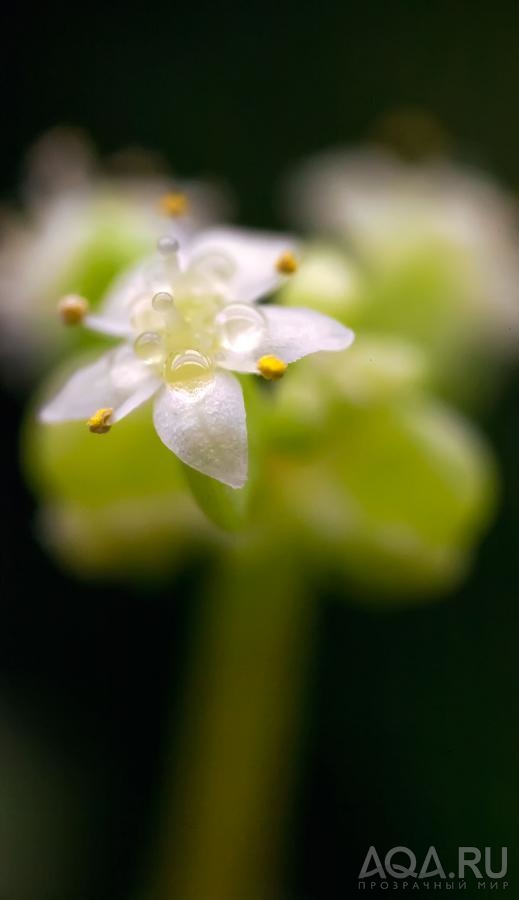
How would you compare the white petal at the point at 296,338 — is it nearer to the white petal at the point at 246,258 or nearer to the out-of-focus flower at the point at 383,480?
the white petal at the point at 246,258

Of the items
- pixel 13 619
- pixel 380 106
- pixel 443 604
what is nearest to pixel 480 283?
pixel 443 604

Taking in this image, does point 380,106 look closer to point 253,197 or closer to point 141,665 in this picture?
point 253,197

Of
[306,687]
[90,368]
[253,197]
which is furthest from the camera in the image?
[253,197]

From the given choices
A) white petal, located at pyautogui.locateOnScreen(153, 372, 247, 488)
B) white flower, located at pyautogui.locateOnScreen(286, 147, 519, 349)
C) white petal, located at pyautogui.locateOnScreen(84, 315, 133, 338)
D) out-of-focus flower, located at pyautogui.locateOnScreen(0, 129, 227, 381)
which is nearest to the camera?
white petal, located at pyautogui.locateOnScreen(153, 372, 247, 488)

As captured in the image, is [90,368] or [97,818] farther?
[97,818]

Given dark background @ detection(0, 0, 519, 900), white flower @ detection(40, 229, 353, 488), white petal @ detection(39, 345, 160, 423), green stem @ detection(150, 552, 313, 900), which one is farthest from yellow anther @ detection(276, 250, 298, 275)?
dark background @ detection(0, 0, 519, 900)

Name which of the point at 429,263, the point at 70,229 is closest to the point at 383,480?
the point at 429,263

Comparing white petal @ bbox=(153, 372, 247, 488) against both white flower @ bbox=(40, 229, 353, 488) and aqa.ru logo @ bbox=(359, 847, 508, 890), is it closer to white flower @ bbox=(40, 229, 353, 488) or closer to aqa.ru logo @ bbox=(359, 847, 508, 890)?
white flower @ bbox=(40, 229, 353, 488)

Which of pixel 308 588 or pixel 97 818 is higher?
pixel 308 588

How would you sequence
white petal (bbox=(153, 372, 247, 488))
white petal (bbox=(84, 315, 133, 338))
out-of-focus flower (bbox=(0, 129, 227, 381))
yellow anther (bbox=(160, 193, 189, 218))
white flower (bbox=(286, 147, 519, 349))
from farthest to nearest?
white flower (bbox=(286, 147, 519, 349)), out-of-focus flower (bbox=(0, 129, 227, 381)), yellow anther (bbox=(160, 193, 189, 218)), white petal (bbox=(84, 315, 133, 338)), white petal (bbox=(153, 372, 247, 488))
